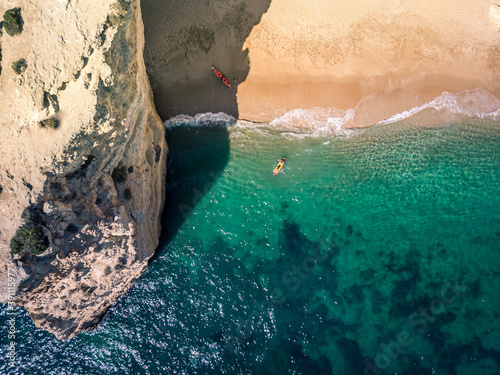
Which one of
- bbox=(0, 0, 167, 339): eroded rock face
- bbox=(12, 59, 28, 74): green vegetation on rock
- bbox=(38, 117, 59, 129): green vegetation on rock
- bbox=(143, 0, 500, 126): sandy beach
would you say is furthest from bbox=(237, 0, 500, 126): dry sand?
bbox=(12, 59, 28, 74): green vegetation on rock

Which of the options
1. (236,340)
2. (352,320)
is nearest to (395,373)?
(352,320)

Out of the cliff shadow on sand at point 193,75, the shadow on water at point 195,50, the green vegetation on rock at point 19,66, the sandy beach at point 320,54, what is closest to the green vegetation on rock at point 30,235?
the green vegetation on rock at point 19,66

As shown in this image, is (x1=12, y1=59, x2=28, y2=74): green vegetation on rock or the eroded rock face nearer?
(x1=12, y1=59, x2=28, y2=74): green vegetation on rock

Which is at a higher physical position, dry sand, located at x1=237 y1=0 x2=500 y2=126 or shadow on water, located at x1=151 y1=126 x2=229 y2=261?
dry sand, located at x1=237 y1=0 x2=500 y2=126

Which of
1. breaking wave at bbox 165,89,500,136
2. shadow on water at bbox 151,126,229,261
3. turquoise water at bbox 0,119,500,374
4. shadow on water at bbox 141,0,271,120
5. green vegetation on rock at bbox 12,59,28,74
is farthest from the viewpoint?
breaking wave at bbox 165,89,500,136

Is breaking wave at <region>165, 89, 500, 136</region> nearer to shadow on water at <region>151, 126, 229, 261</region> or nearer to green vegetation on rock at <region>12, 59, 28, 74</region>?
shadow on water at <region>151, 126, 229, 261</region>

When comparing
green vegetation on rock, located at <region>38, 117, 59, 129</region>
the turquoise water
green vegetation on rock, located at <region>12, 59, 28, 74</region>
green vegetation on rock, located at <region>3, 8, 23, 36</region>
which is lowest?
the turquoise water

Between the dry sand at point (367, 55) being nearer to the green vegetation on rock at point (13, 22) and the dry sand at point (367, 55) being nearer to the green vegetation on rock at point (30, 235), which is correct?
the green vegetation on rock at point (13, 22)
